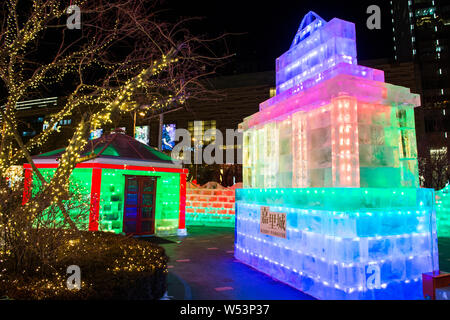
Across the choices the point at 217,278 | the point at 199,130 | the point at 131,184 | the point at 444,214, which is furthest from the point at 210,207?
the point at 199,130

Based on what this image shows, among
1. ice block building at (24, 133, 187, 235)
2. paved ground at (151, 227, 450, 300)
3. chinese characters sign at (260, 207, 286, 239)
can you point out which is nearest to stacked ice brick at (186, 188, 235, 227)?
ice block building at (24, 133, 187, 235)

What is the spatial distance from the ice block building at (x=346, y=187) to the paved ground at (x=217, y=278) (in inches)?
16.2

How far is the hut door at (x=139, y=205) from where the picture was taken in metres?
11.2

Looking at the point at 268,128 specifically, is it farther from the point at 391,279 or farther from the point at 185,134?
the point at 185,134

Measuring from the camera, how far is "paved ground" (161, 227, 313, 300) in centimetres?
479

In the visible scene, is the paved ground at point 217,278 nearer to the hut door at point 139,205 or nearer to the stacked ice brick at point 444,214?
the hut door at point 139,205

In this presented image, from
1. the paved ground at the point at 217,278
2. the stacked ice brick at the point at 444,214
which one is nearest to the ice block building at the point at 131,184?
the paved ground at the point at 217,278

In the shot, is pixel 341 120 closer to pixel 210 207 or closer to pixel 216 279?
pixel 216 279

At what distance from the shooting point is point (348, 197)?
4.18 metres

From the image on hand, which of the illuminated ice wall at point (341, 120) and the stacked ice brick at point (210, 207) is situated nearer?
the illuminated ice wall at point (341, 120)
